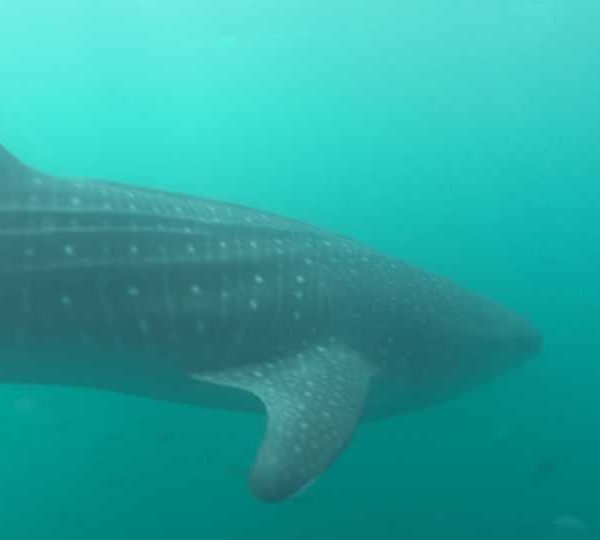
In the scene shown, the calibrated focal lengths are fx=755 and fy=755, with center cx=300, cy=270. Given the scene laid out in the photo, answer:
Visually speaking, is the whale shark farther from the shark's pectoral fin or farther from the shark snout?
the shark snout

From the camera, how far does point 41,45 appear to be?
58406 mm

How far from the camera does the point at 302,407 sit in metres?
4.03

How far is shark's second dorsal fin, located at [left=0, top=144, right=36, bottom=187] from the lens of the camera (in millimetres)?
3809

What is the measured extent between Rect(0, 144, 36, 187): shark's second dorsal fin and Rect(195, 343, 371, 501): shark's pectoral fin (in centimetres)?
141

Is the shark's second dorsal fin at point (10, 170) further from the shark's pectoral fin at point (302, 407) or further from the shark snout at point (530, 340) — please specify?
the shark snout at point (530, 340)

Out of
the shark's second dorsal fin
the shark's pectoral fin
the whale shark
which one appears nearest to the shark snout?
the whale shark

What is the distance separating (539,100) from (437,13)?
719cm

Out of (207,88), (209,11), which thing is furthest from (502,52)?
(207,88)

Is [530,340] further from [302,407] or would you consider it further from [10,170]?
[10,170]

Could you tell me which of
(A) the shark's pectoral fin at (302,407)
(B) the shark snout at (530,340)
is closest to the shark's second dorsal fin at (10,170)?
(A) the shark's pectoral fin at (302,407)

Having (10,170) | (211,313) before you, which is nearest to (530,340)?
(211,313)

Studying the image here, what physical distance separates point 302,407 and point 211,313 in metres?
0.72

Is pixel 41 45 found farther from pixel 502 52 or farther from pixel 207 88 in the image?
pixel 502 52

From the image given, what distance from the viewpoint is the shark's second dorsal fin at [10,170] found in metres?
3.81
